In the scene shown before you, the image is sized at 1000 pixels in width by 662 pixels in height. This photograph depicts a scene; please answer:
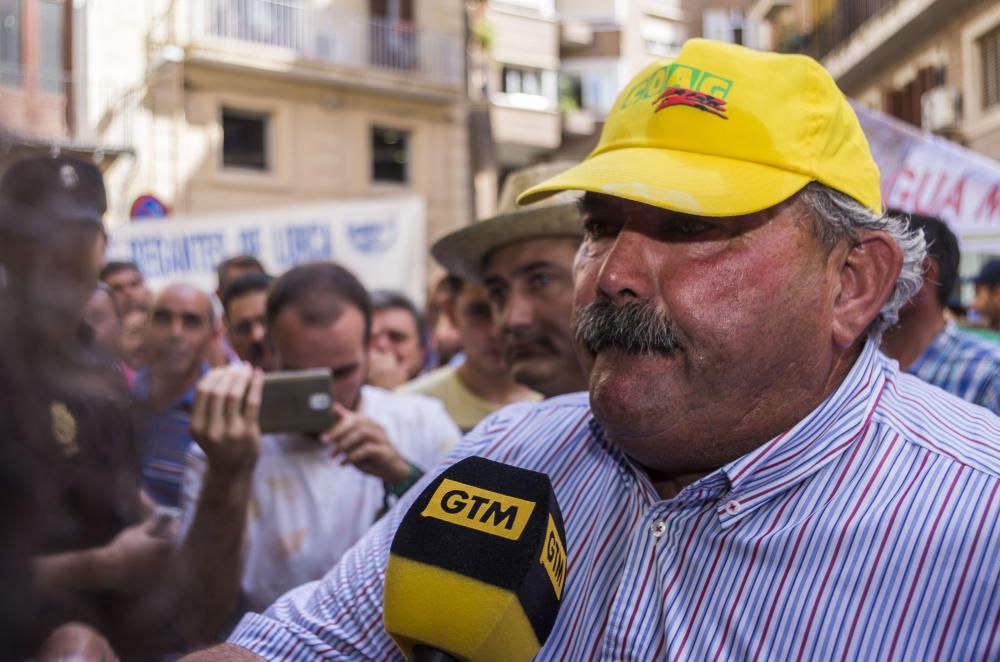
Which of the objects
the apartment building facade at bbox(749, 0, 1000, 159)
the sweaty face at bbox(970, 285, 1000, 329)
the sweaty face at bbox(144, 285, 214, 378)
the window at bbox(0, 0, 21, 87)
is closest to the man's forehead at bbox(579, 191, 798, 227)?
the window at bbox(0, 0, 21, 87)

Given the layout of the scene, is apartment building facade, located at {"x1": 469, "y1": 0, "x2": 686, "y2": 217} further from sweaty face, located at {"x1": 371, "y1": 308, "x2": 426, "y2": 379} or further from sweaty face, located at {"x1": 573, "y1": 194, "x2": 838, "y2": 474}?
sweaty face, located at {"x1": 573, "y1": 194, "x2": 838, "y2": 474}

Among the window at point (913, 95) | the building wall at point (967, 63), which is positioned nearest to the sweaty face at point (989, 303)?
the building wall at point (967, 63)

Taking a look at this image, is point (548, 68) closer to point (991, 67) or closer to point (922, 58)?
point (922, 58)

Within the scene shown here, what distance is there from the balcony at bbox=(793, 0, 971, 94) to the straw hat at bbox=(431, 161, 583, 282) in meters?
14.6

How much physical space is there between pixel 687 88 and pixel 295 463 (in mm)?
1795

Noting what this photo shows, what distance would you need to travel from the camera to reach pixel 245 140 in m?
16.4

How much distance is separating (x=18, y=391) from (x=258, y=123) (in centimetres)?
1601

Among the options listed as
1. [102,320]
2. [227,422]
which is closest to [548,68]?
[227,422]

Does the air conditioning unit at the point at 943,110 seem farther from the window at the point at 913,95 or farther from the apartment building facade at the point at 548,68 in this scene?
the apartment building facade at the point at 548,68

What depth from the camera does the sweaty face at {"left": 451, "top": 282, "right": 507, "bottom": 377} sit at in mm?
3748

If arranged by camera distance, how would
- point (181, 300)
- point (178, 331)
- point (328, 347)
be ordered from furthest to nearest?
point (181, 300) → point (178, 331) → point (328, 347)

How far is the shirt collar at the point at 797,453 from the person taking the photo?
1400 mm

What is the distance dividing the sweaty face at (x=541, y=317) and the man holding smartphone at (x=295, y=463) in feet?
1.37

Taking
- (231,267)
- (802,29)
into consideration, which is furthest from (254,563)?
(802,29)
